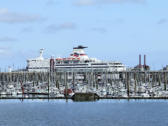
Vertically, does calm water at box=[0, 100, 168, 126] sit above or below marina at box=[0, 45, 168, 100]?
below

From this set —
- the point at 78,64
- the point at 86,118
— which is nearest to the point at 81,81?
the point at 78,64

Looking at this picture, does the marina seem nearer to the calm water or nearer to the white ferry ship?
the white ferry ship

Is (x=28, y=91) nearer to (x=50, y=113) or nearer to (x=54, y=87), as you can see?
(x=54, y=87)

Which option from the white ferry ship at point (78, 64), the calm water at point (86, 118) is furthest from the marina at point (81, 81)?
the calm water at point (86, 118)

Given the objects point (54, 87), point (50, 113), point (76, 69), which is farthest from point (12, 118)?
point (76, 69)

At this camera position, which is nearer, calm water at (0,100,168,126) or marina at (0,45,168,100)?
calm water at (0,100,168,126)

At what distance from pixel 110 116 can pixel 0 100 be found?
169ft

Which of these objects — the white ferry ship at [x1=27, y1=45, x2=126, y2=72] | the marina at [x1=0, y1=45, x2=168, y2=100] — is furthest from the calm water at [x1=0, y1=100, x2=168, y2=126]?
the white ferry ship at [x1=27, y1=45, x2=126, y2=72]

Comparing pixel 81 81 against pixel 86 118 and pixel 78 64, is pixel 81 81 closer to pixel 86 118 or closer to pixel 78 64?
pixel 78 64

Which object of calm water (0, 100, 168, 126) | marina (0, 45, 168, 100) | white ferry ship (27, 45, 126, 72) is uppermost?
white ferry ship (27, 45, 126, 72)

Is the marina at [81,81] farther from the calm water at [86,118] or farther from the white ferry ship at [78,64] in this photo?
the calm water at [86,118]

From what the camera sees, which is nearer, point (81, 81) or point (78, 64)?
point (81, 81)

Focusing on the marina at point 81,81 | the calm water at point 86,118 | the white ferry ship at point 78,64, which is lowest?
the calm water at point 86,118

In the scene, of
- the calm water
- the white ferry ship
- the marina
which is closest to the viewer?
the calm water
